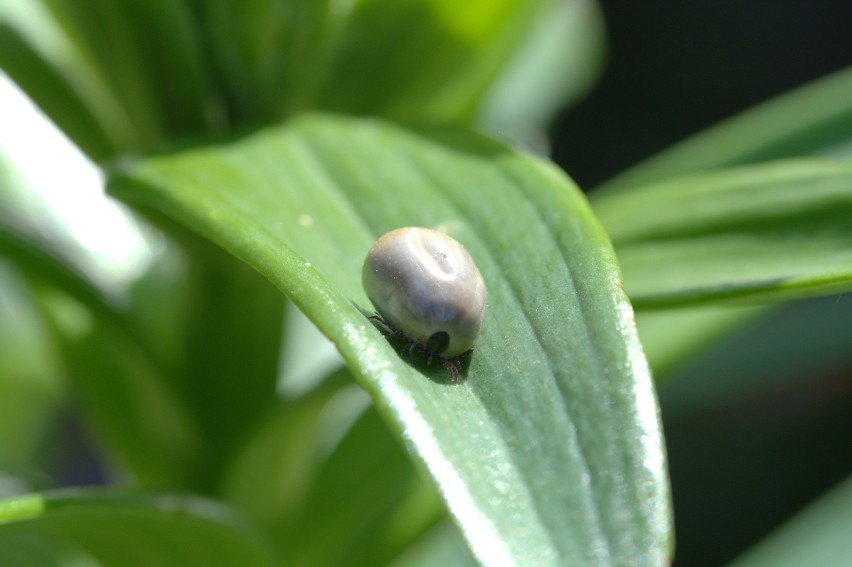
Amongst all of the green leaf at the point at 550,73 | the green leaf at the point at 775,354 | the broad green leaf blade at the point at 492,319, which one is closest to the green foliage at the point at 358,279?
the broad green leaf blade at the point at 492,319

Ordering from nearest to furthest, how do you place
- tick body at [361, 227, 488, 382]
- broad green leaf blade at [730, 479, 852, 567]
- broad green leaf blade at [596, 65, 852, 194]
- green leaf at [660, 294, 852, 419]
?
tick body at [361, 227, 488, 382] → broad green leaf blade at [596, 65, 852, 194] → broad green leaf blade at [730, 479, 852, 567] → green leaf at [660, 294, 852, 419]

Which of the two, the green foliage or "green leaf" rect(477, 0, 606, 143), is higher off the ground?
"green leaf" rect(477, 0, 606, 143)

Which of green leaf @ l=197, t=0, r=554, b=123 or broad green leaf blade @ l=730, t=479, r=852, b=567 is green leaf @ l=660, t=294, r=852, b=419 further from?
green leaf @ l=197, t=0, r=554, b=123

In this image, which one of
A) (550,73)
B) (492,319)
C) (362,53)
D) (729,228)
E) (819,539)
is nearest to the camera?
(492,319)

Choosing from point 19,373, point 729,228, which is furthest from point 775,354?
point 19,373

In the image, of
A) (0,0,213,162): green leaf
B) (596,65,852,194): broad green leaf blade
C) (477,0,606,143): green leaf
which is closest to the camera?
(0,0,213,162): green leaf

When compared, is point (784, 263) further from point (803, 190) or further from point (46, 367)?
point (46, 367)

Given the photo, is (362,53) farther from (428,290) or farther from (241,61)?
(428,290)

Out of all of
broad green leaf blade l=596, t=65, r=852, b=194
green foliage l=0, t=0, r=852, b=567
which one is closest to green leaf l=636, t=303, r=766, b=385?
green foliage l=0, t=0, r=852, b=567
